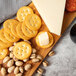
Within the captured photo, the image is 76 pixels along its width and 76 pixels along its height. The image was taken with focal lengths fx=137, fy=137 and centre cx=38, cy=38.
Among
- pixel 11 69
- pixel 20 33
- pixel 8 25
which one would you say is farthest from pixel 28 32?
pixel 11 69

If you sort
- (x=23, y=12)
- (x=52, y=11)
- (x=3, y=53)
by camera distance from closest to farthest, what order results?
1. (x=52, y=11)
2. (x=3, y=53)
3. (x=23, y=12)

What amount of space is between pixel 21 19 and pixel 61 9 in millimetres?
368

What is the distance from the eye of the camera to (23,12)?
1113mm

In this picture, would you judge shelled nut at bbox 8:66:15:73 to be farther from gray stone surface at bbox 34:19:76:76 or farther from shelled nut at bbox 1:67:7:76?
gray stone surface at bbox 34:19:76:76

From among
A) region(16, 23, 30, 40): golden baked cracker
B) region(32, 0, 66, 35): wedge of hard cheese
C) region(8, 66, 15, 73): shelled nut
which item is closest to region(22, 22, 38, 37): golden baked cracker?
region(16, 23, 30, 40): golden baked cracker

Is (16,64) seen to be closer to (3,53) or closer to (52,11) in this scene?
(3,53)

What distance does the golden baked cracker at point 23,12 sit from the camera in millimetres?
1093

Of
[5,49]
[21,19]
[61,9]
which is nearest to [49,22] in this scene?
[61,9]

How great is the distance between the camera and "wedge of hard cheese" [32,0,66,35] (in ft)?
2.69

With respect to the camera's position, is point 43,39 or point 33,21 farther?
point 33,21

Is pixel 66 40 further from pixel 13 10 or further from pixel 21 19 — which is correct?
pixel 13 10

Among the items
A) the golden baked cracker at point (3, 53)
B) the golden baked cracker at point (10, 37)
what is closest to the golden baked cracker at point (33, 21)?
the golden baked cracker at point (10, 37)

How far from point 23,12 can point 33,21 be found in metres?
0.13

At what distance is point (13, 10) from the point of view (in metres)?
1.17
